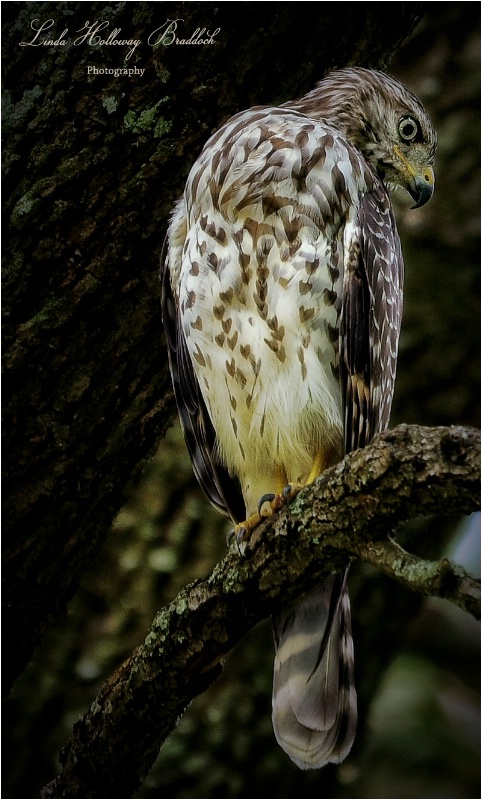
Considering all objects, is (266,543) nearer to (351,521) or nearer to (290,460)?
(351,521)

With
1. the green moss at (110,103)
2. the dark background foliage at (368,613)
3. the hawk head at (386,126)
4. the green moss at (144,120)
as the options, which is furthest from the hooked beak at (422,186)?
the green moss at (110,103)

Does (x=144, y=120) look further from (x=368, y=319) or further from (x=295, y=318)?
(x=368, y=319)

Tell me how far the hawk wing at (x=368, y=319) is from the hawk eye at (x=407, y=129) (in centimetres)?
28

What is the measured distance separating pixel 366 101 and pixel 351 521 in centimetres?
143

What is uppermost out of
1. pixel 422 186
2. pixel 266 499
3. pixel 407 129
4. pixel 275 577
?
pixel 407 129

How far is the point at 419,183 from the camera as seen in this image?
2.55m

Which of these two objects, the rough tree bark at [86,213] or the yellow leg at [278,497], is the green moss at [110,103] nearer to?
the rough tree bark at [86,213]

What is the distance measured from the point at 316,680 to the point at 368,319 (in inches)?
→ 35.4

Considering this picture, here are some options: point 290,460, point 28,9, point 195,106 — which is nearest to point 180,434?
point 290,460

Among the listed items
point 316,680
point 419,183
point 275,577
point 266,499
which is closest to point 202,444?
point 266,499

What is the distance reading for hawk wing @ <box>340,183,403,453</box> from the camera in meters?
2.22

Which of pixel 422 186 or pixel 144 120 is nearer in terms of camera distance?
pixel 144 120

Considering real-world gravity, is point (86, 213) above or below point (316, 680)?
above

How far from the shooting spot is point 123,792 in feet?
6.79
